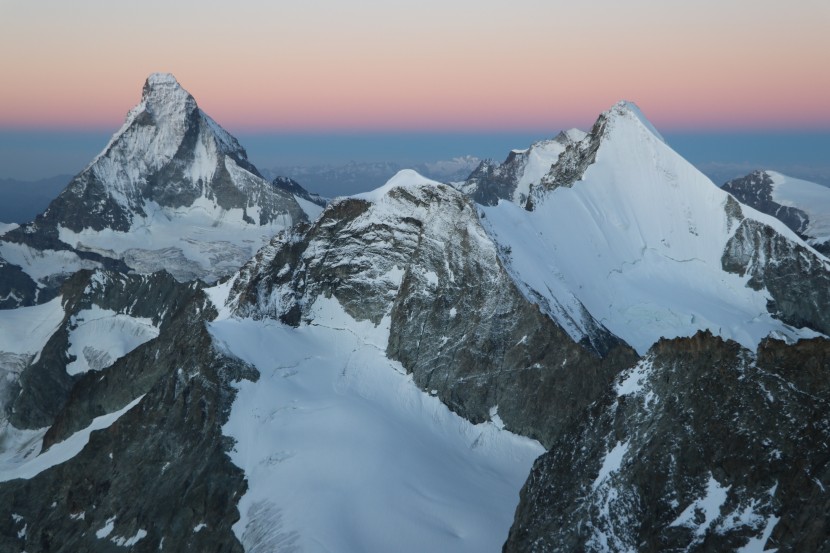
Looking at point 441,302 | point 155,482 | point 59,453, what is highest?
point 441,302

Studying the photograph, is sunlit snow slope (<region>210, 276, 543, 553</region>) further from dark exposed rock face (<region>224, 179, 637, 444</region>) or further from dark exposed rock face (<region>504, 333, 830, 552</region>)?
dark exposed rock face (<region>504, 333, 830, 552</region>)

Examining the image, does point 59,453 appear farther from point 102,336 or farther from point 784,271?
point 784,271

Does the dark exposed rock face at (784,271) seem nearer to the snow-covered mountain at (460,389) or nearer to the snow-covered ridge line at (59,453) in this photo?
the snow-covered mountain at (460,389)

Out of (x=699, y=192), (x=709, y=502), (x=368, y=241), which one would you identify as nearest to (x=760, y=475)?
(x=709, y=502)

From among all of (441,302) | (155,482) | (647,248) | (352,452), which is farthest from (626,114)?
(155,482)

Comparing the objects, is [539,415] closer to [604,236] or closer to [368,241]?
[368,241]

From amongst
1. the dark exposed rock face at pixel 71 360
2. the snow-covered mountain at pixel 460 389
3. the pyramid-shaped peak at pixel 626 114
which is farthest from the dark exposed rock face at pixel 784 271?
the dark exposed rock face at pixel 71 360

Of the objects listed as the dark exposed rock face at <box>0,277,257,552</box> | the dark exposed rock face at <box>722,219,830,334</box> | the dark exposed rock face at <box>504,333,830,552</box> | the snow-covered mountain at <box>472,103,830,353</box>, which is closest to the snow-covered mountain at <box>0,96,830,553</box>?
the dark exposed rock face at <box>504,333,830,552</box>
